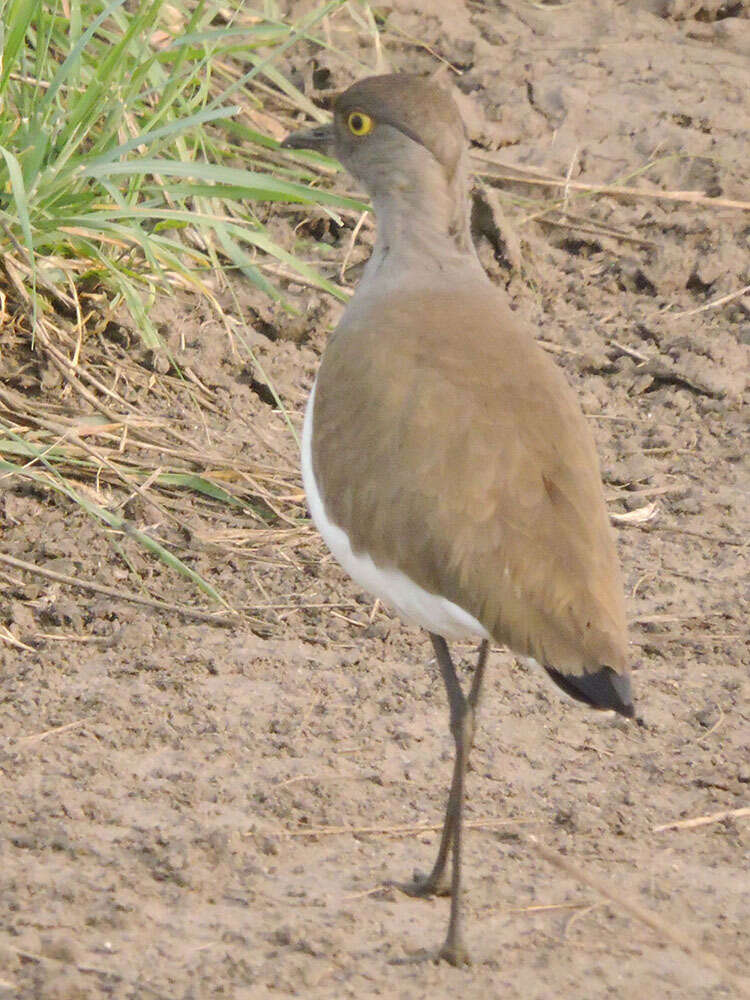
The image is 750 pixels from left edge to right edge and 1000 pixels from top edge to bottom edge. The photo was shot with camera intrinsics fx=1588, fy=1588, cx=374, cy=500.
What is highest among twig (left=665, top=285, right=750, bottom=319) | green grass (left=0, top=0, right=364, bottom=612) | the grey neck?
the grey neck

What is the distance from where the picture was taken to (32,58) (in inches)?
204

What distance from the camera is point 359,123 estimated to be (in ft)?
12.8

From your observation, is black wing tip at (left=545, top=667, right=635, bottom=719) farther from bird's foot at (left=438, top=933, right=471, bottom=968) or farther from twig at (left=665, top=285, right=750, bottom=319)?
twig at (left=665, top=285, right=750, bottom=319)

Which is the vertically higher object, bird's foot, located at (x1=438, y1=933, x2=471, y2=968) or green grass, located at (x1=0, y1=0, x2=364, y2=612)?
green grass, located at (x1=0, y1=0, x2=364, y2=612)

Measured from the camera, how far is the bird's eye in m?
3.88

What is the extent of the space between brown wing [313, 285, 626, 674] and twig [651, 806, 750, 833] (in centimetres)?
71

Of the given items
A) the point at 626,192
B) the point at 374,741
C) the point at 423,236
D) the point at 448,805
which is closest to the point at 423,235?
the point at 423,236

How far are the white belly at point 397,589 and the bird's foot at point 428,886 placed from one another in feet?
1.70

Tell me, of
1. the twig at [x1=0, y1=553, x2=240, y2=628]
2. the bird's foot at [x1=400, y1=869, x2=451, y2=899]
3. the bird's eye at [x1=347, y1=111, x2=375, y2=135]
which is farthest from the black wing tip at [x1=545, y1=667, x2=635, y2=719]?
the bird's eye at [x1=347, y1=111, x2=375, y2=135]

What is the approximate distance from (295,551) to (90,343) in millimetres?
985

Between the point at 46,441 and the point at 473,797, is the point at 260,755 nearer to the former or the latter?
the point at 473,797

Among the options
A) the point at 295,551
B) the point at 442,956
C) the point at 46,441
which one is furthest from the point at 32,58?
the point at 442,956

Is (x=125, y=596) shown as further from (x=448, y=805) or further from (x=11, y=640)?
(x=448, y=805)

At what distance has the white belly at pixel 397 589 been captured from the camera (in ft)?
10.1
